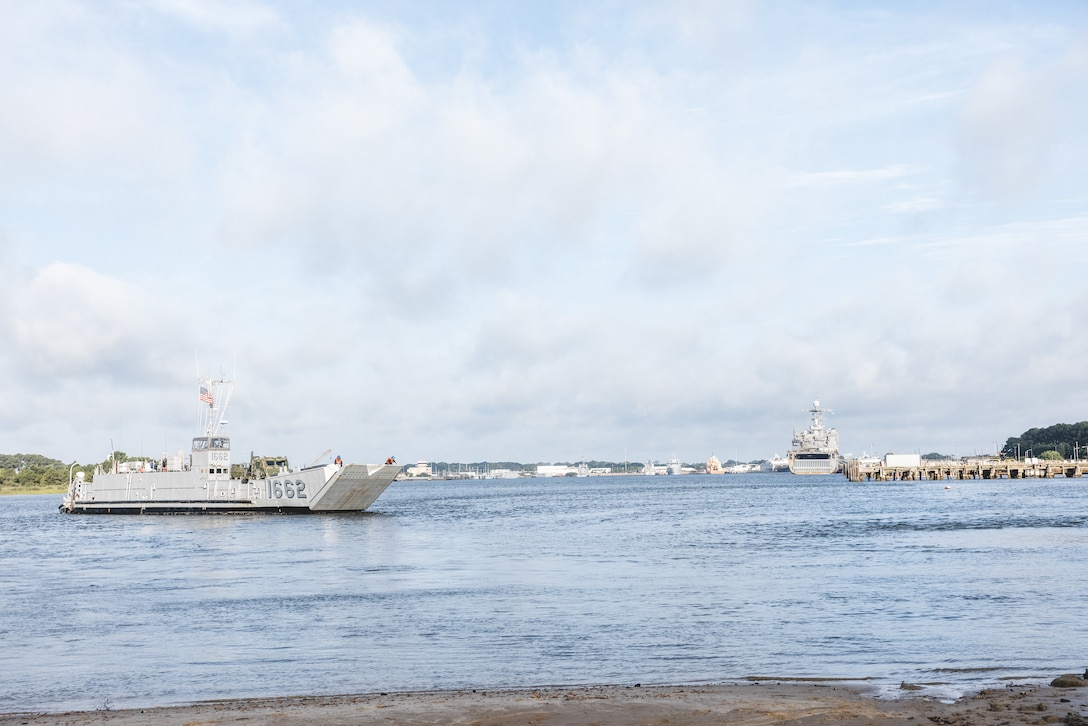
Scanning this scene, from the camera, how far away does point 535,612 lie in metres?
27.0

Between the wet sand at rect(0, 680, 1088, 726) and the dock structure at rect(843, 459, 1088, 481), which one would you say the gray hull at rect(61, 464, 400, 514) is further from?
the dock structure at rect(843, 459, 1088, 481)

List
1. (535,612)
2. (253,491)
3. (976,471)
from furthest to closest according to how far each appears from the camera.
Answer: (976,471), (253,491), (535,612)

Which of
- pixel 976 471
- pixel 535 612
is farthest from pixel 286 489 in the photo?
pixel 976 471

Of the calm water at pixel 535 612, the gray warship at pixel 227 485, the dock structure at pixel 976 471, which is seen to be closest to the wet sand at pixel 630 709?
the calm water at pixel 535 612

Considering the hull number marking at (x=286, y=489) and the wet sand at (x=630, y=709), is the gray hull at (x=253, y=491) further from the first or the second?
the wet sand at (x=630, y=709)

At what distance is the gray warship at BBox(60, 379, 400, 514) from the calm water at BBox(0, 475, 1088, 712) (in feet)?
80.2

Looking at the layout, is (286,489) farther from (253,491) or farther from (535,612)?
(535,612)

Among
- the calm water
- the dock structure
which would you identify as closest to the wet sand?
the calm water

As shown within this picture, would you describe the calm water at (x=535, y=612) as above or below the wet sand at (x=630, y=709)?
below

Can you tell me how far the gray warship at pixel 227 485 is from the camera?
80.1 meters

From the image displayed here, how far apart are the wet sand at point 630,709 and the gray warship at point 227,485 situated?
206 feet

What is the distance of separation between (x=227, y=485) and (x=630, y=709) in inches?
2955

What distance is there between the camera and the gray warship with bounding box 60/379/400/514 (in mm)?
80125

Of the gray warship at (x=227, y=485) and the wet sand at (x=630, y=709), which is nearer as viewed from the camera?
the wet sand at (x=630, y=709)
